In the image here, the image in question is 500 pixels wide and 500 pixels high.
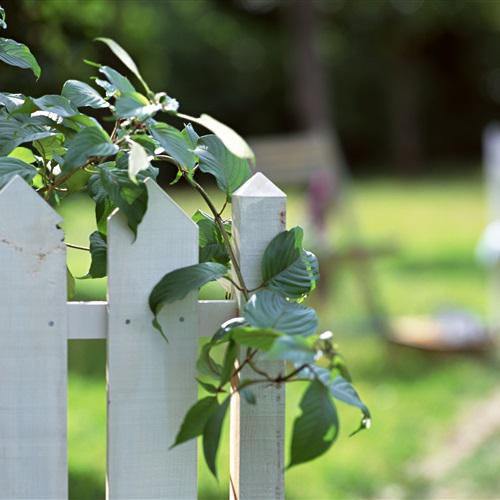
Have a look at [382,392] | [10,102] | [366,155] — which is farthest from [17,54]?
[366,155]

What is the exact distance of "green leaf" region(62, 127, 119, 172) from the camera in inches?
46.6

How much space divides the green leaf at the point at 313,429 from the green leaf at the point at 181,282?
0.20m

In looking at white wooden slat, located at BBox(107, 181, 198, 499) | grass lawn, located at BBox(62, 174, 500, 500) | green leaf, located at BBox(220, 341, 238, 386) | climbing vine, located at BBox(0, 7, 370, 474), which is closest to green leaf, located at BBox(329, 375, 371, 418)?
climbing vine, located at BBox(0, 7, 370, 474)

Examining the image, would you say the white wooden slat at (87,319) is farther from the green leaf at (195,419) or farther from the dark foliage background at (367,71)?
the dark foliage background at (367,71)

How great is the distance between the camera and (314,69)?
19.2 metres

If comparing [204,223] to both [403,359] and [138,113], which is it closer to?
[138,113]

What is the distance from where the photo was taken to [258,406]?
53.0 inches

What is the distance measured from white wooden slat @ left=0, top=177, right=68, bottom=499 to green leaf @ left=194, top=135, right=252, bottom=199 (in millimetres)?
238

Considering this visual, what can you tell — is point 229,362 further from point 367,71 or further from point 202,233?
point 367,71

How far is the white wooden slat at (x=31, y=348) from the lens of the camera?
1.24 m

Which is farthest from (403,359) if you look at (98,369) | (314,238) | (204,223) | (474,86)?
(474,86)

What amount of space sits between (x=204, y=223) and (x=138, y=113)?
0.30 m

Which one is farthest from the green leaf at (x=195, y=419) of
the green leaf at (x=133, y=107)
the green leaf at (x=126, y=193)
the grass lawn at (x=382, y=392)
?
the grass lawn at (x=382, y=392)

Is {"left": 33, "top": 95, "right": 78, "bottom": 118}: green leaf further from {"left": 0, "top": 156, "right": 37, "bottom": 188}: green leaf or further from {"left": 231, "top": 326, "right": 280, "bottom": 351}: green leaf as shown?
{"left": 231, "top": 326, "right": 280, "bottom": 351}: green leaf
